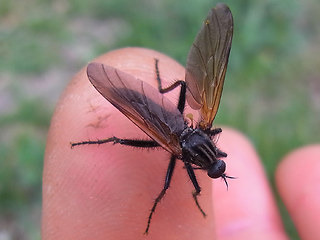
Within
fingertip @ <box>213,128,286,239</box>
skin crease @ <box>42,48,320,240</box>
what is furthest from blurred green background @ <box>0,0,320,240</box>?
skin crease @ <box>42,48,320,240</box>

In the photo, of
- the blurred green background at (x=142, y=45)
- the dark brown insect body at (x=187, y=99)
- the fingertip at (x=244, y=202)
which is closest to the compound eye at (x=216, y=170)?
the dark brown insect body at (x=187, y=99)

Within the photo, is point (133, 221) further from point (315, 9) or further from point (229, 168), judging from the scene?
point (315, 9)

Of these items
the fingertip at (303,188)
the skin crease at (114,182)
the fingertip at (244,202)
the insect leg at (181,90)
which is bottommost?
the fingertip at (244,202)

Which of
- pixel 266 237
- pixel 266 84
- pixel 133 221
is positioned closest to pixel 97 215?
pixel 133 221

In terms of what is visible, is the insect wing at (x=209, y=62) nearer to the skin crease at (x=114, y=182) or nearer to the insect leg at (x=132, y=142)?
the skin crease at (x=114, y=182)

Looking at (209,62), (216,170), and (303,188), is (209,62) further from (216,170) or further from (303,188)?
(303,188)

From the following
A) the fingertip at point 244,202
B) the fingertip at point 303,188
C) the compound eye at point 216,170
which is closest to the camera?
the compound eye at point 216,170

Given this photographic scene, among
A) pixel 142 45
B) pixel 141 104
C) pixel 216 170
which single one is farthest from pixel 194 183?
pixel 142 45

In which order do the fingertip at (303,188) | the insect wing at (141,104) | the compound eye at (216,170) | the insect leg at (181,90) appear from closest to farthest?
the insect wing at (141,104), the compound eye at (216,170), the insect leg at (181,90), the fingertip at (303,188)
